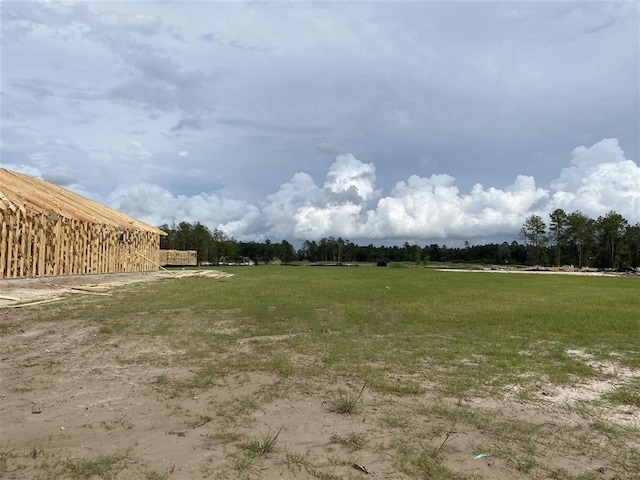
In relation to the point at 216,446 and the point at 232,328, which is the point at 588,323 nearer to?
the point at 232,328

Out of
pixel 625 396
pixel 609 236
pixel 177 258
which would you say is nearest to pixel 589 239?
pixel 609 236

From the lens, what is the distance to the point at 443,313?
12.7 m

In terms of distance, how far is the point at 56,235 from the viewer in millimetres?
23344

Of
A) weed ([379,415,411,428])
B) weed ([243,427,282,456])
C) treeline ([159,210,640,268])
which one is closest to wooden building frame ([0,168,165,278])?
weed ([243,427,282,456])

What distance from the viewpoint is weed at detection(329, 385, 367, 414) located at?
4625 millimetres

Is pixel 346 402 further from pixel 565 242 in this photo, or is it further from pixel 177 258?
pixel 565 242

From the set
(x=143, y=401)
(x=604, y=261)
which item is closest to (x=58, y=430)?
(x=143, y=401)

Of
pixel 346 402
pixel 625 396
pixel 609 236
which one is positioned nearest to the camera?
pixel 346 402

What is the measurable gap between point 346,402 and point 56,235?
22.9 meters

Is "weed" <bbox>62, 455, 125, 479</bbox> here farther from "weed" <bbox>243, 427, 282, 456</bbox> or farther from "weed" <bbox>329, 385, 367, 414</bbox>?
"weed" <bbox>329, 385, 367, 414</bbox>

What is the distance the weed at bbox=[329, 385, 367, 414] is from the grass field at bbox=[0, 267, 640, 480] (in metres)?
0.02

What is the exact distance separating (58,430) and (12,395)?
4.69 feet

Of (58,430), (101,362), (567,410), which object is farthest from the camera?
(101,362)

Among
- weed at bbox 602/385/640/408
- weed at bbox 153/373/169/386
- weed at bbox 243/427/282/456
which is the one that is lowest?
weed at bbox 602/385/640/408
